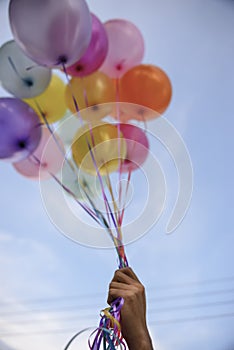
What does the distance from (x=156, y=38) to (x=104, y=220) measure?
5.04ft

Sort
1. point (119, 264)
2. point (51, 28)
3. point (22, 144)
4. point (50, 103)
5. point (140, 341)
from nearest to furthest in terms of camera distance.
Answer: point (140, 341)
point (119, 264)
point (51, 28)
point (22, 144)
point (50, 103)

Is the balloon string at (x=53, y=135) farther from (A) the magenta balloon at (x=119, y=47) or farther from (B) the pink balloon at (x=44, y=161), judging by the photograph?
(A) the magenta balloon at (x=119, y=47)

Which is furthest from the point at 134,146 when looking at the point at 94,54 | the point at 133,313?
the point at 133,313

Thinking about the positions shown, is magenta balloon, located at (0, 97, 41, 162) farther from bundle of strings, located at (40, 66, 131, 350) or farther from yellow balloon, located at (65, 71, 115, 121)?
yellow balloon, located at (65, 71, 115, 121)

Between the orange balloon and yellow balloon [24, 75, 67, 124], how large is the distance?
25cm

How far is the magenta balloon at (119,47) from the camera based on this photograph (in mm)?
1688

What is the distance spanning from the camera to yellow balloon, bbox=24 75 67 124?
5.63 feet

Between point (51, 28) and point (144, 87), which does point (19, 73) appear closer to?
point (51, 28)

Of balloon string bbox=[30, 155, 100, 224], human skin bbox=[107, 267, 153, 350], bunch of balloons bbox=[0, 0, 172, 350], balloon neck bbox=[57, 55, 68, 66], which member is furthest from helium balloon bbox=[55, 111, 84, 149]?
human skin bbox=[107, 267, 153, 350]

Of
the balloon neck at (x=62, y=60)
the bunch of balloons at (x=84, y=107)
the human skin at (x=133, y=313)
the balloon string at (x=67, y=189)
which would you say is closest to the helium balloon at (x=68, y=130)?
the bunch of balloons at (x=84, y=107)

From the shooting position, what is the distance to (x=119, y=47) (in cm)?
169

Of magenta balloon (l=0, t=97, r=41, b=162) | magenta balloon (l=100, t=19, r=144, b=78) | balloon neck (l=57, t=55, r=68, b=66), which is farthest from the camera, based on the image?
magenta balloon (l=100, t=19, r=144, b=78)

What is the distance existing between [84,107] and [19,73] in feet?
0.89

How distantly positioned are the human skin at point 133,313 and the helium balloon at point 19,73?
105cm
